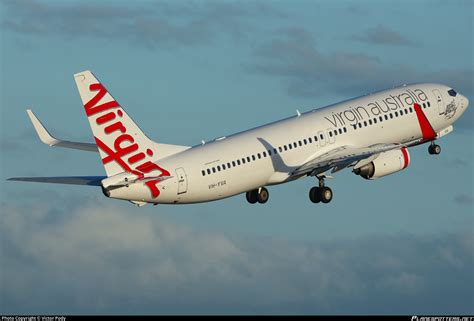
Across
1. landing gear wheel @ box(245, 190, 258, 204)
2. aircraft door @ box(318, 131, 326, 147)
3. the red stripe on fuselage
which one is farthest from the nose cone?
landing gear wheel @ box(245, 190, 258, 204)

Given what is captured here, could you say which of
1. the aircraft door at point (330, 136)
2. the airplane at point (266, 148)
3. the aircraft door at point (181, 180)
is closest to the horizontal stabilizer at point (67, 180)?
the airplane at point (266, 148)

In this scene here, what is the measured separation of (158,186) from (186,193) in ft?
8.12

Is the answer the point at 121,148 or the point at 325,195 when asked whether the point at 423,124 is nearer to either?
the point at 325,195

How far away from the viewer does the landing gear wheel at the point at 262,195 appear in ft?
324

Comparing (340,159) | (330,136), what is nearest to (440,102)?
(330,136)

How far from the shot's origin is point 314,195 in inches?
3846

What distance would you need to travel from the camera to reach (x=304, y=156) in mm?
96750

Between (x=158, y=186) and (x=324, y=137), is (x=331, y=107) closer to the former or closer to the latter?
(x=324, y=137)

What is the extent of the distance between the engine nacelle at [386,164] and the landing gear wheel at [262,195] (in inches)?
263

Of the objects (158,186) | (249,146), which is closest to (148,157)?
(158,186)

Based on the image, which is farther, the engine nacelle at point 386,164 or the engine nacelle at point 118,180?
the engine nacelle at point 386,164

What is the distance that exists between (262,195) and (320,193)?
14.3ft

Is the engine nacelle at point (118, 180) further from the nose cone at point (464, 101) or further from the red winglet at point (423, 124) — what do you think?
the nose cone at point (464, 101)

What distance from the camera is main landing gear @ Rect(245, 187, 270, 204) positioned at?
98.8 m
